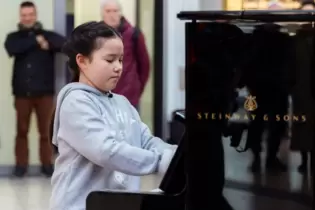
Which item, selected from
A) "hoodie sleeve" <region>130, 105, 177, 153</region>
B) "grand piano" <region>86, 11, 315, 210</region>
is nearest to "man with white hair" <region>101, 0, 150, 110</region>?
"hoodie sleeve" <region>130, 105, 177, 153</region>

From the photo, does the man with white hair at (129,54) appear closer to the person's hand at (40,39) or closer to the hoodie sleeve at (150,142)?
the person's hand at (40,39)

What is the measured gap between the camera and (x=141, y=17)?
9.05 meters

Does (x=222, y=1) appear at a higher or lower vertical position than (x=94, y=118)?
higher

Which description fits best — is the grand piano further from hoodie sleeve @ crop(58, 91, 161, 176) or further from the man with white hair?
the man with white hair

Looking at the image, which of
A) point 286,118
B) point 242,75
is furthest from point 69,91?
point 286,118

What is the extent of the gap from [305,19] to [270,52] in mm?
145

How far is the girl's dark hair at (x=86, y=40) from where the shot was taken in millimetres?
2666

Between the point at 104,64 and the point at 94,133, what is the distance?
25cm

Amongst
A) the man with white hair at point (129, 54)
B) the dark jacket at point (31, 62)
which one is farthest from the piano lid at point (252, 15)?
the dark jacket at point (31, 62)

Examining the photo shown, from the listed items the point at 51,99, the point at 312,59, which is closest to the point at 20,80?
the point at 51,99

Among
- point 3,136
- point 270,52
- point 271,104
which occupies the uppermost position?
point 270,52

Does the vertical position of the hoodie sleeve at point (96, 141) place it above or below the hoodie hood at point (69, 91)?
below

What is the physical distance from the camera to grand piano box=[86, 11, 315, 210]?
92.2 inches

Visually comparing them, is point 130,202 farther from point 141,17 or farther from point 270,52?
point 141,17
